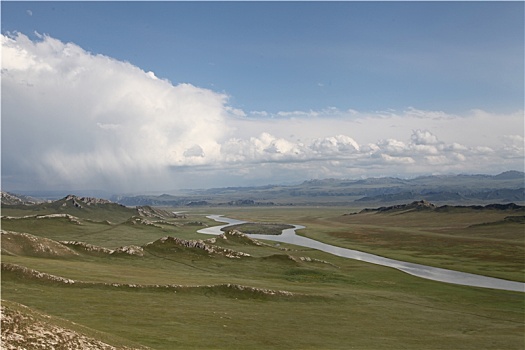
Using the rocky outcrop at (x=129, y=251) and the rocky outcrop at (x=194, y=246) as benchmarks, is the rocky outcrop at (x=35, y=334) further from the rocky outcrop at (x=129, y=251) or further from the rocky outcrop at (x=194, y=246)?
the rocky outcrop at (x=194, y=246)

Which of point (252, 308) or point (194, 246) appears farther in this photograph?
point (194, 246)

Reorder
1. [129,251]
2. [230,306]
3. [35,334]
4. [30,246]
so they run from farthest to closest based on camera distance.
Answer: [129,251] → [30,246] → [230,306] → [35,334]

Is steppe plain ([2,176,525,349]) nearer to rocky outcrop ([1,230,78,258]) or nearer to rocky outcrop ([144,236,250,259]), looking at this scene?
rocky outcrop ([1,230,78,258])

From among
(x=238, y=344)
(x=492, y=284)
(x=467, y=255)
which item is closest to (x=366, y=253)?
(x=467, y=255)

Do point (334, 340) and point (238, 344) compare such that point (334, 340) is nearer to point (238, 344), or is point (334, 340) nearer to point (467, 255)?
point (238, 344)

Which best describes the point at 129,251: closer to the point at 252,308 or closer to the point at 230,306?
the point at 230,306

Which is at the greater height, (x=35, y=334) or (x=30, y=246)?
(x=35, y=334)

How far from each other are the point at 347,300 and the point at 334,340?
909 inches

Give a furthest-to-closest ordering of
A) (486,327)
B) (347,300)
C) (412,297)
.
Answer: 1. (412,297)
2. (347,300)
3. (486,327)

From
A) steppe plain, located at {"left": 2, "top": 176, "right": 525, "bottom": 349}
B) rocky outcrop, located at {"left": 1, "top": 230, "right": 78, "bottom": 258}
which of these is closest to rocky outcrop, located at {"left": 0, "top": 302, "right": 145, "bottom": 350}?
steppe plain, located at {"left": 2, "top": 176, "right": 525, "bottom": 349}

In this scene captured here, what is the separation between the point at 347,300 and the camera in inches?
2633

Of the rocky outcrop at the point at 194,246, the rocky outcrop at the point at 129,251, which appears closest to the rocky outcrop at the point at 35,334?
the rocky outcrop at the point at 129,251

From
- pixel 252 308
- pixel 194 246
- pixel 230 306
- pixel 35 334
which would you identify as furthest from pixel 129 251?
pixel 35 334

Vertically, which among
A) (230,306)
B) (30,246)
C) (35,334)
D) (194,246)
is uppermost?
(35,334)
